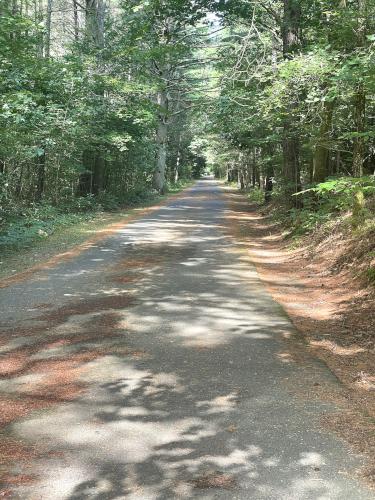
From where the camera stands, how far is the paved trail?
3.60m

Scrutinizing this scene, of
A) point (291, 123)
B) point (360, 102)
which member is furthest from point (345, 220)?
point (291, 123)

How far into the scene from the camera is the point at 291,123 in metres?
14.5

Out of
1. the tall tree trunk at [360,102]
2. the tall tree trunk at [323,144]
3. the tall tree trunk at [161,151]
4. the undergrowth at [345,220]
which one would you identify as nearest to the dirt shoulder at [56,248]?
the undergrowth at [345,220]

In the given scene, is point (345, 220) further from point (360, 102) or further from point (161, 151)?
point (161, 151)

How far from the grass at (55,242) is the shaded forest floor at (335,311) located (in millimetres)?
5344

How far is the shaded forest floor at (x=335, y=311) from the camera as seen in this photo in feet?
15.6

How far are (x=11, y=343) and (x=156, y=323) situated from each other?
2.00 m

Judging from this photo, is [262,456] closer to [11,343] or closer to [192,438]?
[192,438]

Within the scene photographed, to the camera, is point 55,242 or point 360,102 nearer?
point 360,102

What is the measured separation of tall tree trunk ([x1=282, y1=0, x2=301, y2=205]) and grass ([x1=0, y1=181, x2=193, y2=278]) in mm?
7049

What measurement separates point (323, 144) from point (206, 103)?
919cm

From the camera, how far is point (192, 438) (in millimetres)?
4199

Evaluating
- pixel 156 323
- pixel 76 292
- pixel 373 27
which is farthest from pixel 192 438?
pixel 373 27

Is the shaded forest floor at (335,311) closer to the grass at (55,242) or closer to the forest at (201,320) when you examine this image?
the forest at (201,320)
